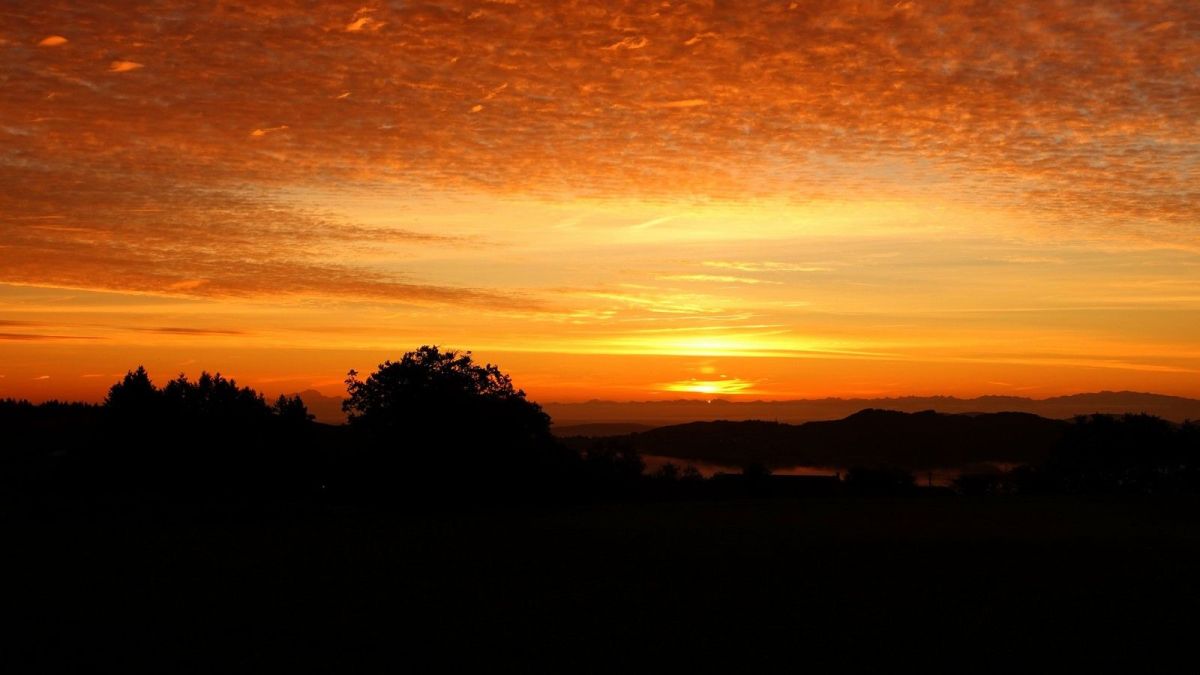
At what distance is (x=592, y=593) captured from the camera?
28.2 metres

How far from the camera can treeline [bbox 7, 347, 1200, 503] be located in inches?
2817

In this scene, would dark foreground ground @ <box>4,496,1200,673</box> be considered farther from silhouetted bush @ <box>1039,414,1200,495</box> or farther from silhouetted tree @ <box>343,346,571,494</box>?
silhouetted bush @ <box>1039,414,1200,495</box>

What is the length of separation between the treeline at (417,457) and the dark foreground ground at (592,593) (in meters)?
19.9

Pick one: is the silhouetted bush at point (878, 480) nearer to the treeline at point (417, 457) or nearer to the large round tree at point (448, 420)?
the treeline at point (417, 457)

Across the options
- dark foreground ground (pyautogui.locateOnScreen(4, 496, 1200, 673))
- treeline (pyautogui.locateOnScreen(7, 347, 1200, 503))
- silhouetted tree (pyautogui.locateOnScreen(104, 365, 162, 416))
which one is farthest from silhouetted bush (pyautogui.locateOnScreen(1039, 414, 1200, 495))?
silhouetted tree (pyautogui.locateOnScreen(104, 365, 162, 416))

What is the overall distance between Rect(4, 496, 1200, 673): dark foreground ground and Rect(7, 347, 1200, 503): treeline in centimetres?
1990

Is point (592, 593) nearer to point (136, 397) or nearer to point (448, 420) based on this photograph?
point (448, 420)

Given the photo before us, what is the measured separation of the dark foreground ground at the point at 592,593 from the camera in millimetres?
20328

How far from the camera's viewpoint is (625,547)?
1628 inches

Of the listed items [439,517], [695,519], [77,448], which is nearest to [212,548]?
[439,517]

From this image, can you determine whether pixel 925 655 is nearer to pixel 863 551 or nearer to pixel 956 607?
pixel 956 607

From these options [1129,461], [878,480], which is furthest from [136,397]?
[1129,461]

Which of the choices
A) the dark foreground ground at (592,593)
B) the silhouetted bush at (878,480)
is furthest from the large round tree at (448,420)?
the silhouetted bush at (878,480)

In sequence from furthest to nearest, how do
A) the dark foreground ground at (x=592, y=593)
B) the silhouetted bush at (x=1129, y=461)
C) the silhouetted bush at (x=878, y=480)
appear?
the silhouetted bush at (x=1129, y=461)
the silhouetted bush at (x=878, y=480)
the dark foreground ground at (x=592, y=593)
